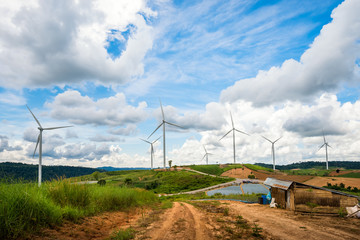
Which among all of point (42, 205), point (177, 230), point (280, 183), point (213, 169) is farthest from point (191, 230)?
point (213, 169)

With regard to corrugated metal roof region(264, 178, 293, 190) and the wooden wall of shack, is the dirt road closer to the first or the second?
the wooden wall of shack

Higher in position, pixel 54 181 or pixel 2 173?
pixel 2 173

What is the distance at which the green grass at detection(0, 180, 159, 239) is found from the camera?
9.48m

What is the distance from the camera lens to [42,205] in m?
11.2

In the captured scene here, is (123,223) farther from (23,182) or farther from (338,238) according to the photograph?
(338,238)

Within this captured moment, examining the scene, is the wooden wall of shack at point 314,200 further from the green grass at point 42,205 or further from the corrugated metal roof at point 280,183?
the green grass at point 42,205

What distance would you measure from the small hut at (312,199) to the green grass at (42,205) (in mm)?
20207

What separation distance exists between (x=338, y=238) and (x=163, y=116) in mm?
84954

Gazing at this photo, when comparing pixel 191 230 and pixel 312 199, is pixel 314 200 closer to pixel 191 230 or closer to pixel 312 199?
pixel 312 199

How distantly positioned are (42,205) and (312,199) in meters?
25.9

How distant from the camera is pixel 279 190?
29.6 metres

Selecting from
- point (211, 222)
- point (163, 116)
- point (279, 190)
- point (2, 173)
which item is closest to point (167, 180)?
point (163, 116)

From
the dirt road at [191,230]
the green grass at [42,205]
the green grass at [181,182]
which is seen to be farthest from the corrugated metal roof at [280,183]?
the green grass at [181,182]

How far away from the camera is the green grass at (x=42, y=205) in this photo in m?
9.48
